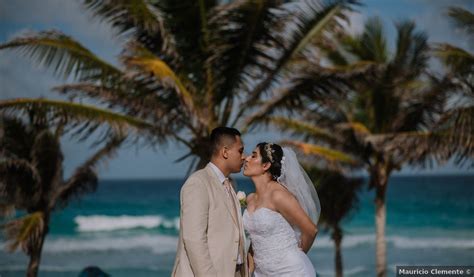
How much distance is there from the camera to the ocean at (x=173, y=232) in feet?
105

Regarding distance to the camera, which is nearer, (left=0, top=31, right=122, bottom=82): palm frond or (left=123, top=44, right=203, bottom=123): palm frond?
(left=123, top=44, right=203, bottom=123): palm frond

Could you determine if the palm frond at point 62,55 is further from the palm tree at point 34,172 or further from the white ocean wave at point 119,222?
the white ocean wave at point 119,222

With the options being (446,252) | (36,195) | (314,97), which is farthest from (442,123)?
(446,252)

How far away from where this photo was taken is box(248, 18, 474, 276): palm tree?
1278 centimetres

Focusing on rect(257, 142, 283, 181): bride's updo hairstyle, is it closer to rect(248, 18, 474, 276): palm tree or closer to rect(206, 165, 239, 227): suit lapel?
rect(206, 165, 239, 227): suit lapel

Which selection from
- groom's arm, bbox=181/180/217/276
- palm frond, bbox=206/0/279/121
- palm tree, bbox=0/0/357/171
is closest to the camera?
groom's arm, bbox=181/180/217/276

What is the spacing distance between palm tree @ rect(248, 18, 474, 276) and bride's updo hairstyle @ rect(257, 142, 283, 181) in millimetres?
6735

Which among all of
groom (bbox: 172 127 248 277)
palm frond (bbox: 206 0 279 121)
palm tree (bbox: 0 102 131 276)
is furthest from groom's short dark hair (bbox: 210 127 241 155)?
palm tree (bbox: 0 102 131 276)

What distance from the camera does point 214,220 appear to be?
13.8ft

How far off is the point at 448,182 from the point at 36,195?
131 feet

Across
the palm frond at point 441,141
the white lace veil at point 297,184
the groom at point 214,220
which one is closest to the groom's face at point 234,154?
the groom at point 214,220

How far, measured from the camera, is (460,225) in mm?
40500

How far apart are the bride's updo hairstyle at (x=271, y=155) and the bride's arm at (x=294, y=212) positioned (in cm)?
20

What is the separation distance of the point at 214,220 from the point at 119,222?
1428 inches
